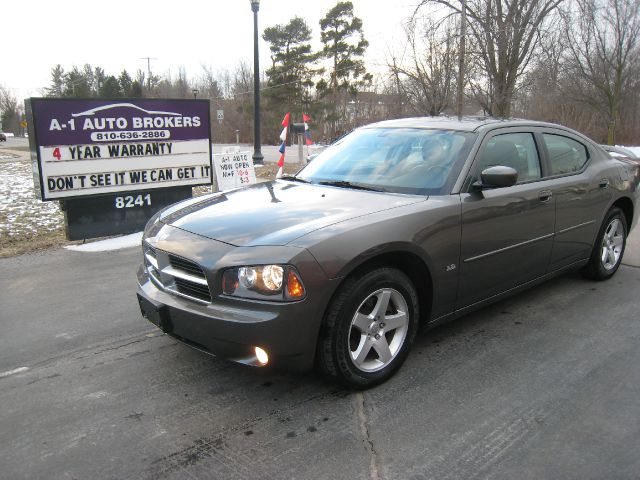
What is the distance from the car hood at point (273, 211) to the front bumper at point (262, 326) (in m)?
0.33

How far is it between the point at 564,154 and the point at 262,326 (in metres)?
3.37

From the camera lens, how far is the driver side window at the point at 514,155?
3.93 meters

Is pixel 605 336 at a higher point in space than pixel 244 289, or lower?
lower

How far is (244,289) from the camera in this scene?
2820 millimetres

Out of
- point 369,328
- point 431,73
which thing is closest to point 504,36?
point 431,73

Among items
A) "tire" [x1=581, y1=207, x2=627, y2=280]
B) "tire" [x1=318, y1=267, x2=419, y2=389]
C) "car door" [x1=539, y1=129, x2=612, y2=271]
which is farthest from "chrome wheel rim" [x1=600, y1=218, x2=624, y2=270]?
"tire" [x1=318, y1=267, x2=419, y2=389]

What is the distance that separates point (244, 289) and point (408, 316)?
112 cm

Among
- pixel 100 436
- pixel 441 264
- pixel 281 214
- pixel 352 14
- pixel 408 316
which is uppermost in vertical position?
pixel 352 14

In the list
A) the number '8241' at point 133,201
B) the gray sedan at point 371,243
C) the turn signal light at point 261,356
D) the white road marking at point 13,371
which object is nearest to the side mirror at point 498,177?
the gray sedan at point 371,243

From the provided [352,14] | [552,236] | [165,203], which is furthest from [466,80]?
[352,14]

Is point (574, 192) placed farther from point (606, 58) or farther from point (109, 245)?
point (606, 58)

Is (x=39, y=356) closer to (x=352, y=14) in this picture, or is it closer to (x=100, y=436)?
(x=100, y=436)

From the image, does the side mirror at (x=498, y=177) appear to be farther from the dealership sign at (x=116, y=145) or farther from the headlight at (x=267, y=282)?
the dealership sign at (x=116, y=145)

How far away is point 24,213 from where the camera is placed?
364 inches
